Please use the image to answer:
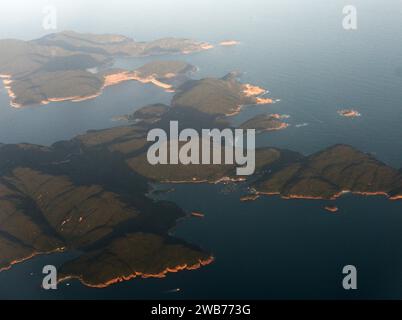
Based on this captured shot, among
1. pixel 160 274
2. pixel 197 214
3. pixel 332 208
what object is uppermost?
pixel 332 208

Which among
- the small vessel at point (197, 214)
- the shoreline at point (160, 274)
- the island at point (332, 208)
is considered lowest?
the shoreline at point (160, 274)

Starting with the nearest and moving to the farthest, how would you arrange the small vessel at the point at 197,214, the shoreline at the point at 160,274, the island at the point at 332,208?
the shoreline at the point at 160,274 < the island at the point at 332,208 < the small vessel at the point at 197,214

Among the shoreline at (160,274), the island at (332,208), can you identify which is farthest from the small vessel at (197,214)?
the island at (332,208)


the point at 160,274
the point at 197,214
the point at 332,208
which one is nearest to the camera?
the point at 160,274

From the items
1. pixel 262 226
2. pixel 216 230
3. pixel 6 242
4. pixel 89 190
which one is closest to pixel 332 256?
pixel 262 226

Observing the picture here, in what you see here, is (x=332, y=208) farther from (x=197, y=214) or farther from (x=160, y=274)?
(x=160, y=274)

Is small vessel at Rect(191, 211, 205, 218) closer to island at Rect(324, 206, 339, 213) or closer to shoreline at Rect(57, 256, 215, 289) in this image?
shoreline at Rect(57, 256, 215, 289)

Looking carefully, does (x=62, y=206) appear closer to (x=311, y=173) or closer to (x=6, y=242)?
(x=6, y=242)

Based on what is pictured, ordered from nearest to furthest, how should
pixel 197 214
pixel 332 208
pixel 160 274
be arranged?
pixel 160 274 < pixel 332 208 < pixel 197 214

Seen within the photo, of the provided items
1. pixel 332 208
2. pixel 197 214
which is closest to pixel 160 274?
pixel 197 214

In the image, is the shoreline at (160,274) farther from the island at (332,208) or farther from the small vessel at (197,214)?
the island at (332,208)

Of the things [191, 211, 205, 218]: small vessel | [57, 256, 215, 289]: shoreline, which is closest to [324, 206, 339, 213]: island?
[191, 211, 205, 218]: small vessel
